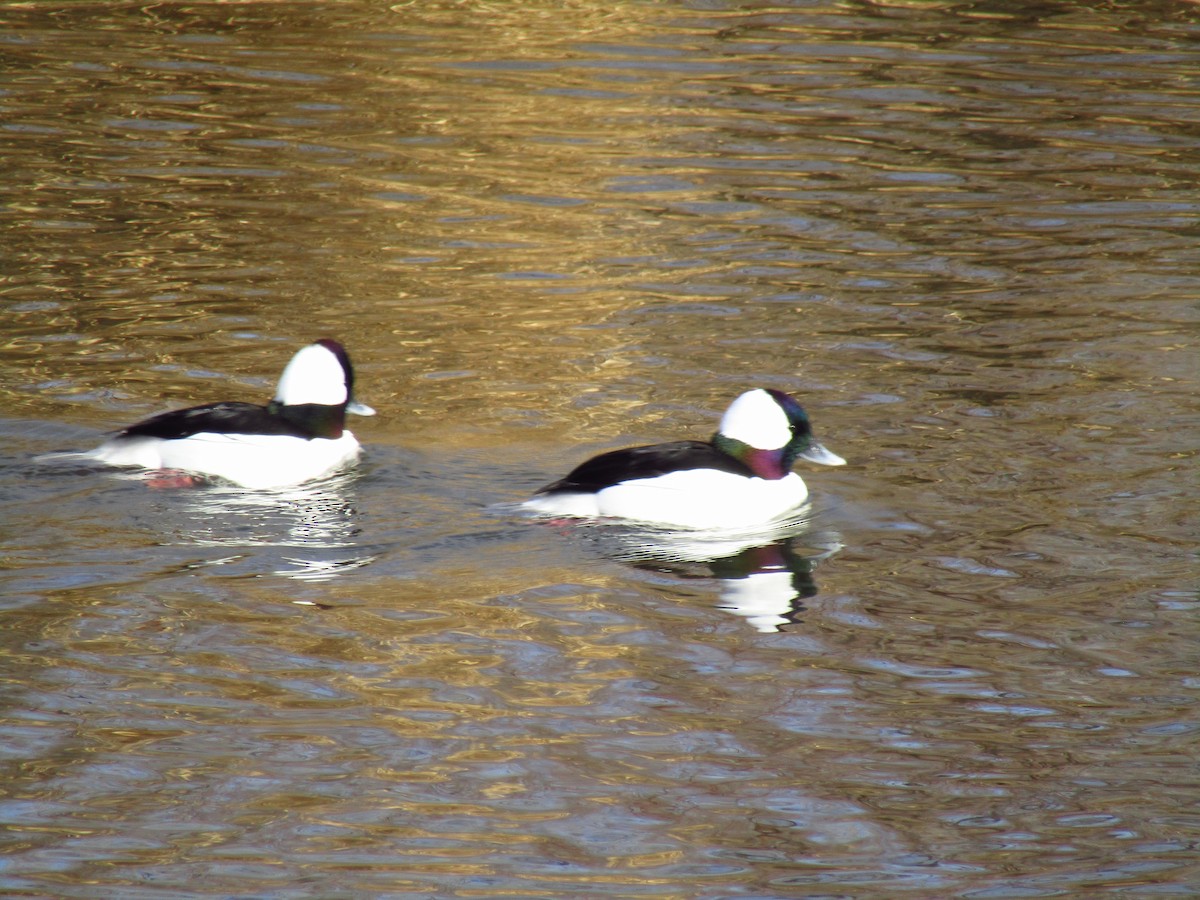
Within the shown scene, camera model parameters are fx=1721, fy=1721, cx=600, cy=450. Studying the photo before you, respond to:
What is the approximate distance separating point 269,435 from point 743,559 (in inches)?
91.8

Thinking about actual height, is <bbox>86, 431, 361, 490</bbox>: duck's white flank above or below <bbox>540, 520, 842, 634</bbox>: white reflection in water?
above

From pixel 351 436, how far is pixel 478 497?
94cm

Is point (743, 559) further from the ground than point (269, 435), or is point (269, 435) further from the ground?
point (269, 435)

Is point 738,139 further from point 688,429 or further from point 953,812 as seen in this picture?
point 953,812

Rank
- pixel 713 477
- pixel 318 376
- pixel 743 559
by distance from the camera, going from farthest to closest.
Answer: pixel 318 376 < pixel 713 477 < pixel 743 559

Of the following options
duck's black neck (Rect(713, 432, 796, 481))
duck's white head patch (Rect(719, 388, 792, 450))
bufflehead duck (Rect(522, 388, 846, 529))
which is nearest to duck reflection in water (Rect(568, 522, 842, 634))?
bufflehead duck (Rect(522, 388, 846, 529))

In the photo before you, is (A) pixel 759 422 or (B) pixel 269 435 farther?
(B) pixel 269 435

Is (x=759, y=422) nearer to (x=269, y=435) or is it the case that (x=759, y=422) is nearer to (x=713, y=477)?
(x=713, y=477)

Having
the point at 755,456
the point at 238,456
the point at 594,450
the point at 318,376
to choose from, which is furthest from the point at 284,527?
the point at 755,456

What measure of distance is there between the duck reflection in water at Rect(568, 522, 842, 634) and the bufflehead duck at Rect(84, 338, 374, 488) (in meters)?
1.55

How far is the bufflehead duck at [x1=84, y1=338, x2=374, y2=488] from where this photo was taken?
26.3ft

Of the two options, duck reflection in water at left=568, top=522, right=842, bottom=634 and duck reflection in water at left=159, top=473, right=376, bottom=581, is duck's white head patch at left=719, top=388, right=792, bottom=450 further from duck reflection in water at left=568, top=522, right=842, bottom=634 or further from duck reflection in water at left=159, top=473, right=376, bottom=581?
duck reflection in water at left=159, top=473, right=376, bottom=581

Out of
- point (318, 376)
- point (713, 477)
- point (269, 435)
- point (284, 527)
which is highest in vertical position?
point (318, 376)

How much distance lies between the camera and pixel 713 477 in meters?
7.88
